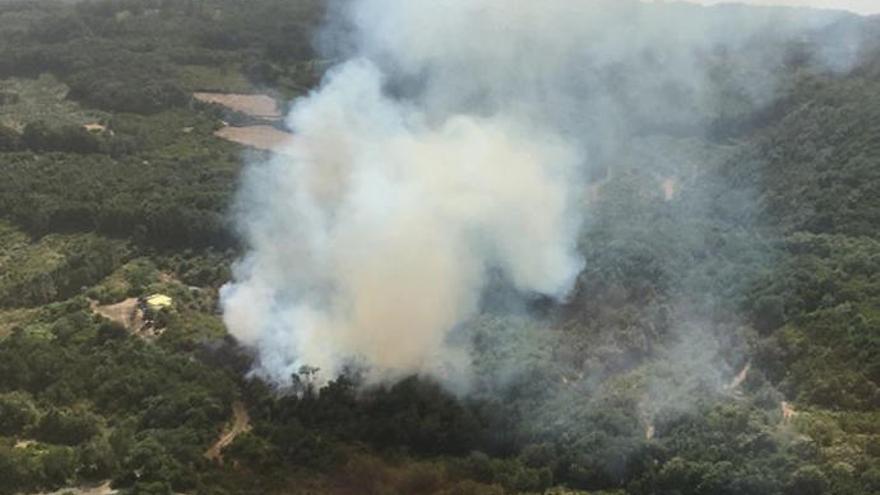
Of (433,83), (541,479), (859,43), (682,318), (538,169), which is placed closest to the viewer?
(541,479)

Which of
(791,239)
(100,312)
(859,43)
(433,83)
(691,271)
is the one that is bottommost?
(100,312)

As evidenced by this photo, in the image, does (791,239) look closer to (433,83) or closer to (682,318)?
(682,318)

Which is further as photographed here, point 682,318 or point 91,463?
point 682,318

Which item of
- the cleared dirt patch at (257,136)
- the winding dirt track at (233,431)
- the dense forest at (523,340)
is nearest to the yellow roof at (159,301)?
the dense forest at (523,340)

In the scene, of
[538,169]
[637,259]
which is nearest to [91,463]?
[637,259]

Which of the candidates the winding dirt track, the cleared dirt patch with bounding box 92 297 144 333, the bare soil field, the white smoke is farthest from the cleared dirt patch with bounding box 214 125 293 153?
the bare soil field

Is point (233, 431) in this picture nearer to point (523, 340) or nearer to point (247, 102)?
point (523, 340)

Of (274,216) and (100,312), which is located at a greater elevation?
(274,216)

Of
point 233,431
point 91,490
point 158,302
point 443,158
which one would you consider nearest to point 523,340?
point 443,158
